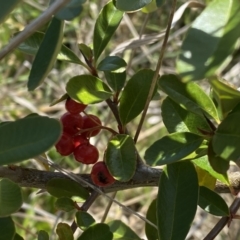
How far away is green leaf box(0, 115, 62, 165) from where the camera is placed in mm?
573

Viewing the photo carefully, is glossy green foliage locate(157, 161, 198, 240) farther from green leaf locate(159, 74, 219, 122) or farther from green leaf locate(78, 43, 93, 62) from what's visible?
green leaf locate(78, 43, 93, 62)

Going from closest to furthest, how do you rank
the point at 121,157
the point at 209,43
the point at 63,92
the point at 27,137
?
the point at 209,43 < the point at 27,137 < the point at 121,157 < the point at 63,92

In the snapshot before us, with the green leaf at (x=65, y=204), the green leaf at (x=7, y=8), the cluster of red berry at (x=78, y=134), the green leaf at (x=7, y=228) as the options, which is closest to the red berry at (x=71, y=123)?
the cluster of red berry at (x=78, y=134)

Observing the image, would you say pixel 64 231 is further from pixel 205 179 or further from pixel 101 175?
pixel 205 179

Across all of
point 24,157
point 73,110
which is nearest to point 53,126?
point 24,157

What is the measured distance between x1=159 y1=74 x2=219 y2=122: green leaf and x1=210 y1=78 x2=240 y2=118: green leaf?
0.04m

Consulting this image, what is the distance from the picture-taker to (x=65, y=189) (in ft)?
2.86

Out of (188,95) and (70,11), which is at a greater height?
(70,11)

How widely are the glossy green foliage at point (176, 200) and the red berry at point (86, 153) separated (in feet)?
0.56

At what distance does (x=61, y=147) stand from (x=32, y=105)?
1513 millimetres

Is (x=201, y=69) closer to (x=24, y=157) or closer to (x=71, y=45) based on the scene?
(x=24, y=157)

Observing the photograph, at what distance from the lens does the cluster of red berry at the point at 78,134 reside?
859 mm

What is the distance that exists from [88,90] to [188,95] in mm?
144

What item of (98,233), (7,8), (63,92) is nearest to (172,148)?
(98,233)
